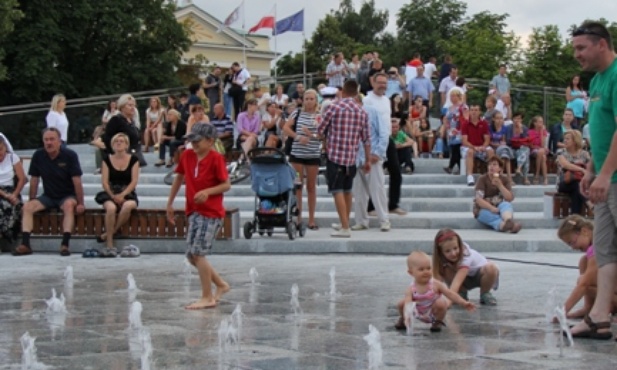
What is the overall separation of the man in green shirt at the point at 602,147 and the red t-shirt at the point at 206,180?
357 cm

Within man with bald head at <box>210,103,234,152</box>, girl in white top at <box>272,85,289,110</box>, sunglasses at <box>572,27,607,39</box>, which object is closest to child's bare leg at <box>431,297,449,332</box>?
sunglasses at <box>572,27,607,39</box>

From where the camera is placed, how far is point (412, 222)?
59.8 ft

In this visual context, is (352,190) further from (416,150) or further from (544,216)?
(416,150)

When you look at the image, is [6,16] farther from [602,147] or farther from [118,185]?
[602,147]

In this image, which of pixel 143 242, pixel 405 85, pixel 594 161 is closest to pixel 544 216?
pixel 143 242

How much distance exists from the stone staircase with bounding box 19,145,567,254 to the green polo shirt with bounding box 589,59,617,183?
7445 mm

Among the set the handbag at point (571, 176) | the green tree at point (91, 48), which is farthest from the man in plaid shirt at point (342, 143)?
the green tree at point (91, 48)

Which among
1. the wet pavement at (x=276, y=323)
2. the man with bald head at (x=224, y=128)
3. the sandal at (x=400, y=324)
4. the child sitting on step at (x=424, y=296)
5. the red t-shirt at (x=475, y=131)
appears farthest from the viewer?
the man with bald head at (x=224, y=128)

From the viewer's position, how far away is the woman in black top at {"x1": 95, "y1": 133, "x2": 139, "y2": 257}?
16328 mm

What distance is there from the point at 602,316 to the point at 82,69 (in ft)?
158

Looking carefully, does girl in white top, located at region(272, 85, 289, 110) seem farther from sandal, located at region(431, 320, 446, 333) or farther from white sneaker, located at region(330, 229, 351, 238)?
sandal, located at region(431, 320, 446, 333)

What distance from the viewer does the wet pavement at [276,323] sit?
7832 mm

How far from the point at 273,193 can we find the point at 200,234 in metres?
5.79

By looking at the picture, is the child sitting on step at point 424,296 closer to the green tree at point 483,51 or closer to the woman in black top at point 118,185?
the woman in black top at point 118,185
